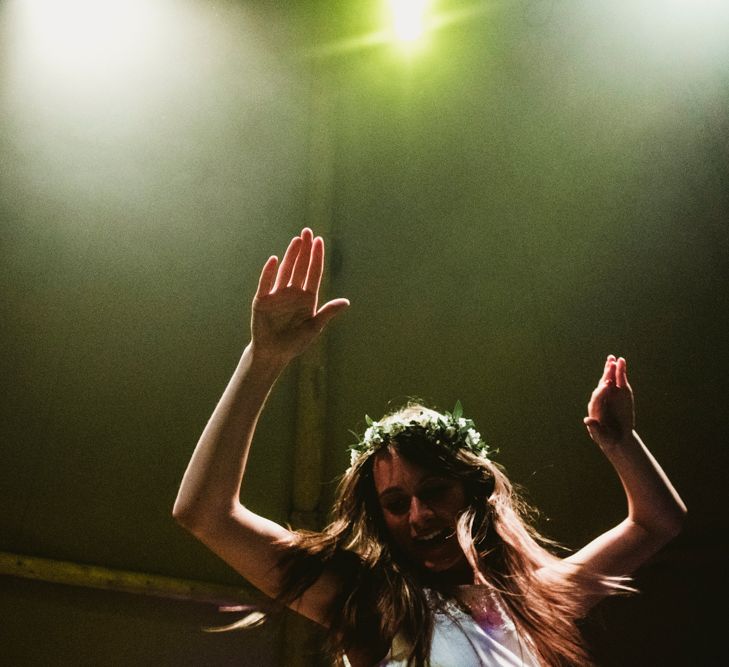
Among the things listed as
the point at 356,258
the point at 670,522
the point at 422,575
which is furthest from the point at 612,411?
the point at 356,258

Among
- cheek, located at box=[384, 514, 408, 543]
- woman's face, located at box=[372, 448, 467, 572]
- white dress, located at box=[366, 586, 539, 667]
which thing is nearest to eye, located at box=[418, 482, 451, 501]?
woman's face, located at box=[372, 448, 467, 572]

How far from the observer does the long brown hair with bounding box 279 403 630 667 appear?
1.57 metres

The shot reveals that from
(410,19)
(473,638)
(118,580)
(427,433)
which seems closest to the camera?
(473,638)

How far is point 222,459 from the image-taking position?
1.38m

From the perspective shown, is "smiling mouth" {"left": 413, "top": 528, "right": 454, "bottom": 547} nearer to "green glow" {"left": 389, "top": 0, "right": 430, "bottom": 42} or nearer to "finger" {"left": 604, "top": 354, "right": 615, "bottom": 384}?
"finger" {"left": 604, "top": 354, "right": 615, "bottom": 384}

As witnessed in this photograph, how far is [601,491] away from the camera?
358 centimetres

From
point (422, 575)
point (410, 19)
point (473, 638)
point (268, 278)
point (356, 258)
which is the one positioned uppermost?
point (410, 19)

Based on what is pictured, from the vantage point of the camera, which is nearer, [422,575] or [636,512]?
[422,575]

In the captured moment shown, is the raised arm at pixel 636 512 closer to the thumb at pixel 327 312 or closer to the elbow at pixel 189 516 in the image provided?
the thumb at pixel 327 312

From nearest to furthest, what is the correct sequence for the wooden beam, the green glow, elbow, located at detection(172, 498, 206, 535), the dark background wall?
elbow, located at detection(172, 498, 206, 535) → the wooden beam → the dark background wall → the green glow

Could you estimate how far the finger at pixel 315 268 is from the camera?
5.07 feet

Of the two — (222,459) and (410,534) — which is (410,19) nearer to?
(410,534)

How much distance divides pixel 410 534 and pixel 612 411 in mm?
812

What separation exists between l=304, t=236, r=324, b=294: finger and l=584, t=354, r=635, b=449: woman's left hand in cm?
107
